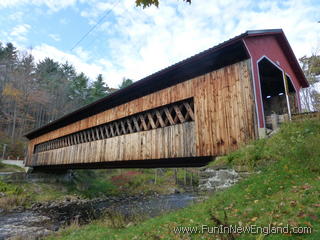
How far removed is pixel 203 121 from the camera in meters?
6.49

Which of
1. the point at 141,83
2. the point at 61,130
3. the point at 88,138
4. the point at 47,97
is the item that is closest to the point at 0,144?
the point at 47,97

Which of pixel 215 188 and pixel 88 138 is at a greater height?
pixel 88 138

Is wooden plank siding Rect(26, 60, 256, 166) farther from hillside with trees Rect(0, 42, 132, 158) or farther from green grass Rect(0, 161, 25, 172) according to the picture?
hillside with trees Rect(0, 42, 132, 158)

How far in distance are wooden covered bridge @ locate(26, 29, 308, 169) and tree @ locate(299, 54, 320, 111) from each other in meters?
9.53

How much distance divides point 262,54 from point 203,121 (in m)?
2.61

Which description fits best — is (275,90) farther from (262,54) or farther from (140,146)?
(140,146)

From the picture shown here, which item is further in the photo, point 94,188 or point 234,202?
point 94,188

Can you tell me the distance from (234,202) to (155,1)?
3.36 meters

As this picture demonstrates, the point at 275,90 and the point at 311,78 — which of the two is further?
the point at 311,78

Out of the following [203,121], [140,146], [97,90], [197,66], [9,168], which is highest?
[97,90]

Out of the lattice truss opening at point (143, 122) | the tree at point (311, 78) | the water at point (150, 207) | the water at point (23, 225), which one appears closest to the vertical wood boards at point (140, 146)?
the lattice truss opening at point (143, 122)

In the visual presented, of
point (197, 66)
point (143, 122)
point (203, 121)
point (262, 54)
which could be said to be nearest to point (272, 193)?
point (203, 121)

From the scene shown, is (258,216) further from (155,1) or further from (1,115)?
(1,115)

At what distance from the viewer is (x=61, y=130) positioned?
47.8 feet
